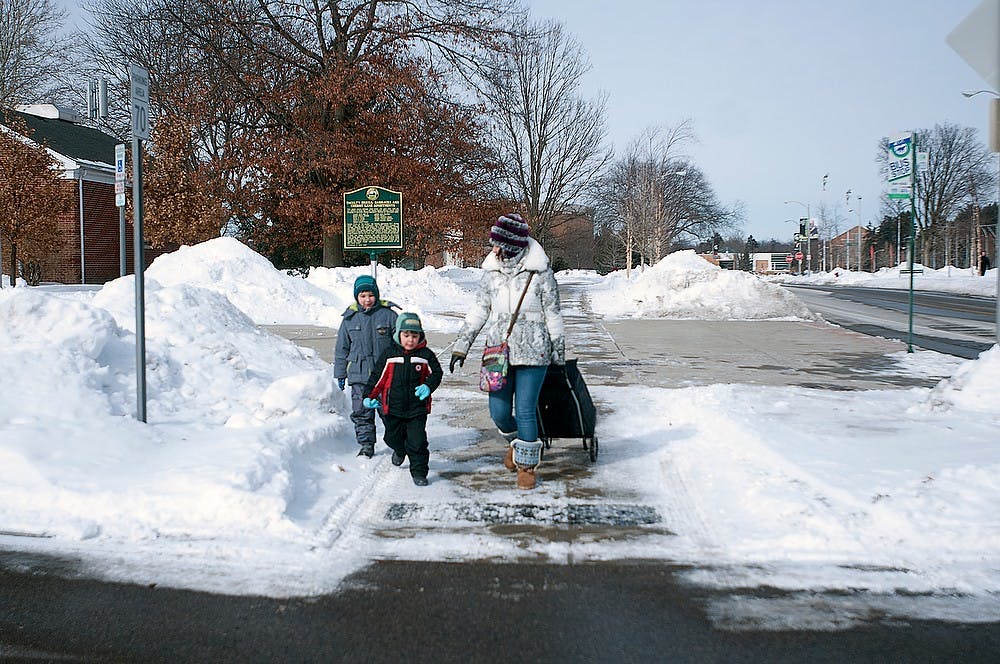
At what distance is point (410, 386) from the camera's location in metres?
5.84

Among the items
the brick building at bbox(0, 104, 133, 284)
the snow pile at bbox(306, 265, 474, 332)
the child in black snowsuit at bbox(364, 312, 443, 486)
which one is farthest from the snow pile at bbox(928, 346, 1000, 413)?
the brick building at bbox(0, 104, 133, 284)

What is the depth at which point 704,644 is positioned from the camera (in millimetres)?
3471

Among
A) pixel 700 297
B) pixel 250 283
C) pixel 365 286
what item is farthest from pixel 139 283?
pixel 700 297

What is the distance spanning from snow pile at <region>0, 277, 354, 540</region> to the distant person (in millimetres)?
366

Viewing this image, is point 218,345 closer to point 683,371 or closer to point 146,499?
point 146,499

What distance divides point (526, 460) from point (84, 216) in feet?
109

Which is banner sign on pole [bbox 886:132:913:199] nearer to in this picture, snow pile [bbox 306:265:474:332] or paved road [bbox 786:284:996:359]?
paved road [bbox 786:284:996:359]

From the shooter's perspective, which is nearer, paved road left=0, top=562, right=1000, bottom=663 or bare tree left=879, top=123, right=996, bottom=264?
paved road left=0, top=562, right=1000, bottom=663

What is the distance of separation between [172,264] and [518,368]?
60.6ft

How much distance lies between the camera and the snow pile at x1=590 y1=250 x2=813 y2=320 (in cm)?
2355

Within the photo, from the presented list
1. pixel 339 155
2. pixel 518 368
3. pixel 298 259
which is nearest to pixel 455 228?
pixel 339 155

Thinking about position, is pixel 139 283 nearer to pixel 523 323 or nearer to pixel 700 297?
pixel 523 323

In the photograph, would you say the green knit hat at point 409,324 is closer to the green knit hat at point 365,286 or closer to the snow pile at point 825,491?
the green knit hat at point 365,286

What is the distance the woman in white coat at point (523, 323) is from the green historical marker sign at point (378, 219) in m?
8.72
